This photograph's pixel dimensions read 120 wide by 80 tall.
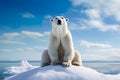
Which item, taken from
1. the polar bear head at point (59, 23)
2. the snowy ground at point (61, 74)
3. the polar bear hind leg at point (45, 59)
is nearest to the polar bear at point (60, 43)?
the polar bear head at point (59, 23)

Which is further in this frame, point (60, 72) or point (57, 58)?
point (57, 58)

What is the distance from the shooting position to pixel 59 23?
8.14 meters

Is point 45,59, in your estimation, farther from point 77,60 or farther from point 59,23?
point 59,23

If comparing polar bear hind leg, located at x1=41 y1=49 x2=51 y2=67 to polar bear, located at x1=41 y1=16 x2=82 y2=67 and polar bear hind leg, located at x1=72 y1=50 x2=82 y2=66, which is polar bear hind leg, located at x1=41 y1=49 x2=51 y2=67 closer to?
polar bear, located at x1=41 y1=16 x2=82 y2=67

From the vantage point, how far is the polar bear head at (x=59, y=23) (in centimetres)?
815

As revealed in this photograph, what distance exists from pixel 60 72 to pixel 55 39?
1230mm

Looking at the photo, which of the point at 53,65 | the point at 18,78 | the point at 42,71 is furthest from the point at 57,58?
the point at 18,78

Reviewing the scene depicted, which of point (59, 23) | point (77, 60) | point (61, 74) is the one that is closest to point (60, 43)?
point (59, 23)

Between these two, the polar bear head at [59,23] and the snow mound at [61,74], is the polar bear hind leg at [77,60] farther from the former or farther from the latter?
the polar bear head at [59,23]

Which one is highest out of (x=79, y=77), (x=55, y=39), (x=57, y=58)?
(x=55, y=39)

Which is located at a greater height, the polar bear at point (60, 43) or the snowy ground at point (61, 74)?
the polar bear at point (60, 43)

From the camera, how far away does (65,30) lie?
27.3 ft

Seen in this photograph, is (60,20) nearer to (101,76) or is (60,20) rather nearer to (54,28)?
(54,28)

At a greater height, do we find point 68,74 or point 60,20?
point 60,20
